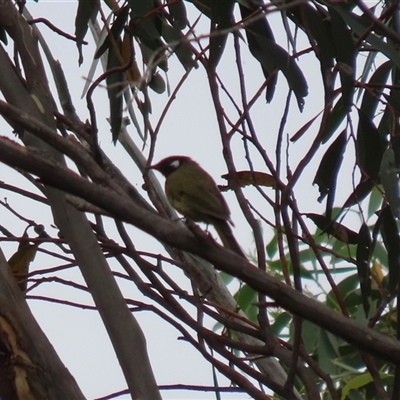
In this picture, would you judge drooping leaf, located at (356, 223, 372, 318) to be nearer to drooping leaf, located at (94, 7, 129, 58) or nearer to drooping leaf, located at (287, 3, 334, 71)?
drooping leaf, located at (287, 3, 334, 71)

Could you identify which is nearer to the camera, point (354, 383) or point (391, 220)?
point (391, 220)

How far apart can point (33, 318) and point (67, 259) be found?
1.38ft

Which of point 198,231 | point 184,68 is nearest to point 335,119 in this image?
point 184,68

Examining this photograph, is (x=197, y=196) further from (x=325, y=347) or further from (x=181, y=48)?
(x=181, y=48)

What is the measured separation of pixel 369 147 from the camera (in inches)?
76.1

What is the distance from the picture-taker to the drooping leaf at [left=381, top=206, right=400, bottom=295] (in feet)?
6.28

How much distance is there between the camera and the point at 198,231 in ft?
3.64

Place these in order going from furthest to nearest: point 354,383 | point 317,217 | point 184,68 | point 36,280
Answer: point 354,383 → point 184,68 → point 317,217 → point 36,280

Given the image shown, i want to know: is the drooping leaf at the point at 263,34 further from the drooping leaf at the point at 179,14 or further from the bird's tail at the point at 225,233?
the bird's tail at the point at 225,233

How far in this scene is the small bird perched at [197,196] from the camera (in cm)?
280

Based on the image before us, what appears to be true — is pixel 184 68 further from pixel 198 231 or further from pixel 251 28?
pixel 198 231

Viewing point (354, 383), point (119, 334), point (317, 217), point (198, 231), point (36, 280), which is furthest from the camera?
point (354, 383)

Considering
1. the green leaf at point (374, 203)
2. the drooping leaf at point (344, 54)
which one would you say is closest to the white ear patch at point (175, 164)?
the green leaf at point (374, 203)

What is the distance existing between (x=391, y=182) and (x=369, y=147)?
0.51 feet
